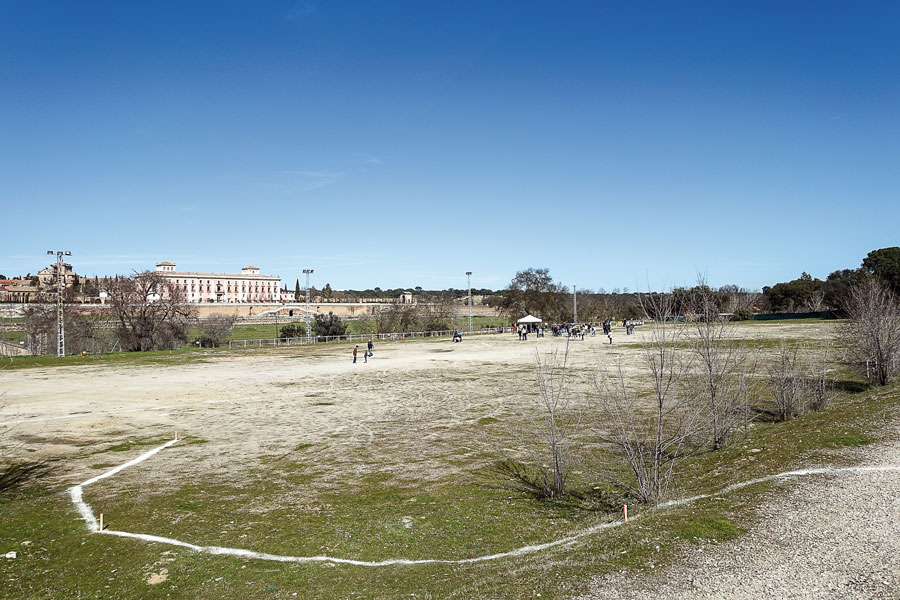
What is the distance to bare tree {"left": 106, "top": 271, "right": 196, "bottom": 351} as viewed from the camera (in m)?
51.6

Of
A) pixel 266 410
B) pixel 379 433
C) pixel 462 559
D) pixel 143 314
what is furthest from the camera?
pixel 143 314

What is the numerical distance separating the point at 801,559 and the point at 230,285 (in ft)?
629

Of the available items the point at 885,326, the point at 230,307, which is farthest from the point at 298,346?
the point at 230,307

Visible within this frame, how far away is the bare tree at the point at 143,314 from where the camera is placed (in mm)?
51562

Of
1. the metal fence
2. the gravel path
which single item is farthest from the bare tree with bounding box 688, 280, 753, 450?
the metal fence

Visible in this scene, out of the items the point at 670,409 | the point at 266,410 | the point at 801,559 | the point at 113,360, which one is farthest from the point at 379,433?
the point at 113,360

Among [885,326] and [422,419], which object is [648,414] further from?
[885,326]

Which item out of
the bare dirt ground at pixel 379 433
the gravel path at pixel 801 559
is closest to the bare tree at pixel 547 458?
the bare dirt ground at pixel 379 433

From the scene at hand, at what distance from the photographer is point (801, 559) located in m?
6.43

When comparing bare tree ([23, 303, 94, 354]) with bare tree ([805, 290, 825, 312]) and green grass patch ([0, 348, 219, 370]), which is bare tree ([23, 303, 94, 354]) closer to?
green grass patch ([0, 348, 219, 370])

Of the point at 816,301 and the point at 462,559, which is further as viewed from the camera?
the point at 816,301

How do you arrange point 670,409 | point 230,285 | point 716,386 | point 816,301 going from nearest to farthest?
point 670,409, point 716,386, point 816,301, point 230,285

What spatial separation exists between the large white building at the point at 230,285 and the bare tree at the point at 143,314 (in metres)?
117

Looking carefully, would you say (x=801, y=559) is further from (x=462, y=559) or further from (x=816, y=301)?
(x=816, y=301)
